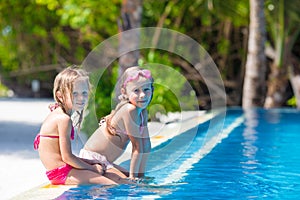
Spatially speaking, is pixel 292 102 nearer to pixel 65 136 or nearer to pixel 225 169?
pixel 225 169

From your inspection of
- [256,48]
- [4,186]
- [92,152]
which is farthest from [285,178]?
[256,48]

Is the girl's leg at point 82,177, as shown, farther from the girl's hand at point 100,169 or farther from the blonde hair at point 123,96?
the blonde hair at point 123,96

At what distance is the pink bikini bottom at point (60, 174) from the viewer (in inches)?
197

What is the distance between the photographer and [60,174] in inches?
198

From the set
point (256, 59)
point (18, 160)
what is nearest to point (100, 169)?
point (18, 160)

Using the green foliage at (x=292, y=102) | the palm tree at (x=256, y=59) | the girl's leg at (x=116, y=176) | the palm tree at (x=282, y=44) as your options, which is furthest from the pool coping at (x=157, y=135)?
the green foliage at (x=292, y=102)

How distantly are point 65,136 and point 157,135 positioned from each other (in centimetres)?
405

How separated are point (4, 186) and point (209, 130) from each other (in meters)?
5.72

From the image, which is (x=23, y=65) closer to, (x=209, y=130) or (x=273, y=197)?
(x=209, y=130)

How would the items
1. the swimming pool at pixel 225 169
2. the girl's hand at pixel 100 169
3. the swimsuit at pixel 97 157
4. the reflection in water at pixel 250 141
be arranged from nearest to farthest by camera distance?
the swimming pool at pixel 225 169 < the girl's hand at pixel 100 169 < the swimsuit at pixel 97 157 < the reflection in water at pixel 250 141

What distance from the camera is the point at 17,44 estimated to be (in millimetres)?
22375

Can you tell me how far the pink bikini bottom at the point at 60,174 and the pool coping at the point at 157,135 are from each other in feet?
0.20

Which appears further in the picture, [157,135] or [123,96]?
[157,135]

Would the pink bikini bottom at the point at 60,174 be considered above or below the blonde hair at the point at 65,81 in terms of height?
below
